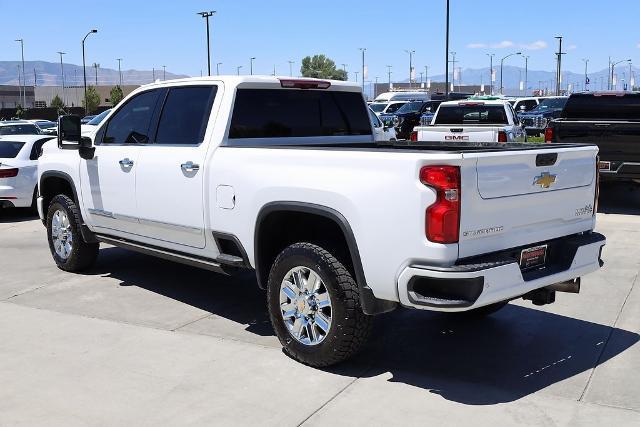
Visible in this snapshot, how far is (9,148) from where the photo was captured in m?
12.6

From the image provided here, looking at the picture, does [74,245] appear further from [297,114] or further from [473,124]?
[473,124]

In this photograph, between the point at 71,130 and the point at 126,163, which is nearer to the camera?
the point at 126,163

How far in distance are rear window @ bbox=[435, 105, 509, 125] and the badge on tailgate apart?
1054cm

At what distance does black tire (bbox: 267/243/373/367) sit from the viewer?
15.3ft

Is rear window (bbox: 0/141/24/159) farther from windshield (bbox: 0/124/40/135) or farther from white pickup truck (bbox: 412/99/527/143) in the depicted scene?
windshield (bbox: 0/124/40/135)

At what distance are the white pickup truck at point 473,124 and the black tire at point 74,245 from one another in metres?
7.48

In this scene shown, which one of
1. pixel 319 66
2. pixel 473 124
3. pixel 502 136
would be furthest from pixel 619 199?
pixel 319 66

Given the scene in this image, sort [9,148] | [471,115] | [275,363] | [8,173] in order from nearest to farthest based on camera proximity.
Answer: [275,363], [8,173], [9,148], [471,115]

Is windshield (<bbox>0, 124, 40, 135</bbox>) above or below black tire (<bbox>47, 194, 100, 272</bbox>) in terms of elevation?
above

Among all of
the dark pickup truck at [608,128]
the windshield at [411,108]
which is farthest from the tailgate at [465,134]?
the windshield at [411,108]

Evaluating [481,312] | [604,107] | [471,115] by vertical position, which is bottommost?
[481,312]

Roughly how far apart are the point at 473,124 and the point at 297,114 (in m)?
9.36

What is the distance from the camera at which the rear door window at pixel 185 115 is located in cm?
593

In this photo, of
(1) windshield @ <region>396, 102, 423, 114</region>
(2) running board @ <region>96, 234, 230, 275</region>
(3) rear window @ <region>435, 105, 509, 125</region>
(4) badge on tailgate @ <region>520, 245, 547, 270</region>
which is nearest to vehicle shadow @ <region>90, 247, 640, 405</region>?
(2) running board @ <region>96, 234, 230, 275</region>
